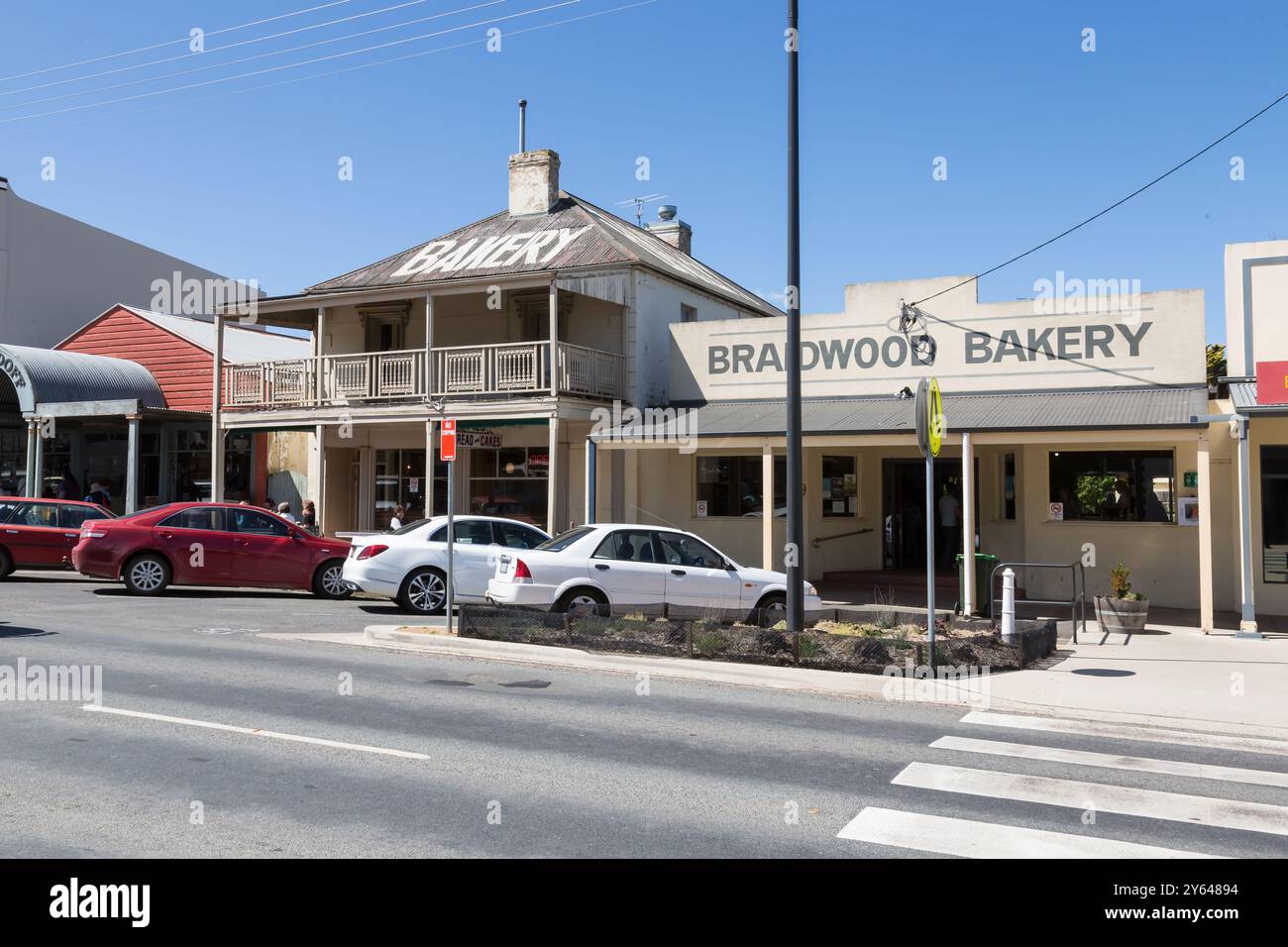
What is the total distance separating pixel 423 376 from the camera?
21.7 meters

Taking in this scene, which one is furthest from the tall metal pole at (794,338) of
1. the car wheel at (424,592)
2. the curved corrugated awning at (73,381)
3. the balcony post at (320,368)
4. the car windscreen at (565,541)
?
the curved corrugated awning at (73,381)

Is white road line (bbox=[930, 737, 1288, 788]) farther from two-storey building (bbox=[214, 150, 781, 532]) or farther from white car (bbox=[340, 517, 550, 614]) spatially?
two-storey building (bbox=[214, 150, 781, 532])

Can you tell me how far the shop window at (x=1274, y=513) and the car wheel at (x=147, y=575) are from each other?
1718cm

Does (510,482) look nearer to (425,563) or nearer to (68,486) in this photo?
(425,563)

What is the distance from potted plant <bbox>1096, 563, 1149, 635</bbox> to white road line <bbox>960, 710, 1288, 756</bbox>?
5851 mm

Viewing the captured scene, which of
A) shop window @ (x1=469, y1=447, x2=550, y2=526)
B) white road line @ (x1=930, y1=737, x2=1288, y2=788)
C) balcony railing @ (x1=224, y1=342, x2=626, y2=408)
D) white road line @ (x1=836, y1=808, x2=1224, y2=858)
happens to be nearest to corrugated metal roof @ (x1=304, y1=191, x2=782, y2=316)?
balcony railing @ (x1=224, y1=342, x2=626, y2=408)

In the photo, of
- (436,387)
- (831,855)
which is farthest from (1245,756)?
(436,387)

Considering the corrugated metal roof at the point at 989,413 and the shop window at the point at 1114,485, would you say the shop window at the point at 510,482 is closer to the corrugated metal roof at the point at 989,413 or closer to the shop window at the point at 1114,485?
the corrugated metal roof at the point at 989,413

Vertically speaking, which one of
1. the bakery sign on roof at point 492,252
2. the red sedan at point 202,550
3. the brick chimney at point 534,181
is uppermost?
the brick chimney at point 534,181

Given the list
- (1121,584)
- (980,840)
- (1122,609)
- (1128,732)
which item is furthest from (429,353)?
(980,840)

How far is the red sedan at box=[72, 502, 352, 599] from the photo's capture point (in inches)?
633

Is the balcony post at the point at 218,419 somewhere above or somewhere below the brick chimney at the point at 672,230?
below

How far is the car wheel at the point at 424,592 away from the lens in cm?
1509

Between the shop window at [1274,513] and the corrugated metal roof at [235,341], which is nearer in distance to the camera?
the shop window at [1274,513]
